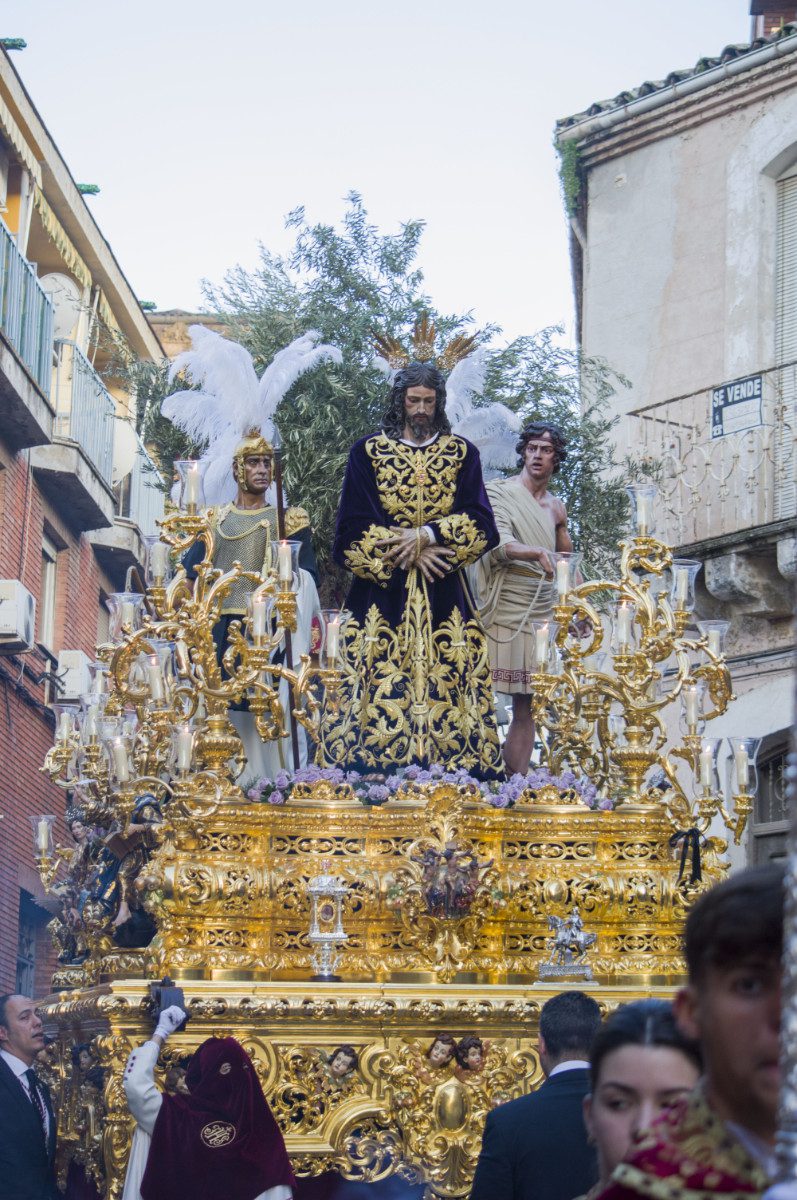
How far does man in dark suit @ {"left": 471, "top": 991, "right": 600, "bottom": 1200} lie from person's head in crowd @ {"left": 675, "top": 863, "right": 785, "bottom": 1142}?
9.42 ft

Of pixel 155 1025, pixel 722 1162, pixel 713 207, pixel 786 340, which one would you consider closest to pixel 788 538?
pixel 786 340

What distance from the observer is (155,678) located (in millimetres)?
8008

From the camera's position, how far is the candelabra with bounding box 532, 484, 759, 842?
793 cm

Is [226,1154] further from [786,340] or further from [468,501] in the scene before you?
[786,340]

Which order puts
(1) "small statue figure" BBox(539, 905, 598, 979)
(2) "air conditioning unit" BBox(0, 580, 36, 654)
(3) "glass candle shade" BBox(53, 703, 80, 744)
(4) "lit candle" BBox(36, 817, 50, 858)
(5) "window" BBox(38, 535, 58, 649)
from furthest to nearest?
1. (5) "window" BBox(38, 535, 58, 649)
2. (2) "air conditioning unit" BBox(0, 580, 36, 654)
3. (4) "lit candle" BBox(36, 817, 50, 858)
4. (3) "glass candle shade" BBox(53, 703, 80, 744)
5. (1) "small statue figure" BBox(539, 905, 598, 979)

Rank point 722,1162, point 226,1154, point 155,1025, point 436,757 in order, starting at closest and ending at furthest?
point 722,1162, point 226,1154, point 155,1025, point 436,757

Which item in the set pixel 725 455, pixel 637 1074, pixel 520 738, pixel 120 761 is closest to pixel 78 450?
pixel 725 455

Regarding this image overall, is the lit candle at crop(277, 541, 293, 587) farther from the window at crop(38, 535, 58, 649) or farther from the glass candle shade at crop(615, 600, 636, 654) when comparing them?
the window at crop(38, 535, 58, 649)

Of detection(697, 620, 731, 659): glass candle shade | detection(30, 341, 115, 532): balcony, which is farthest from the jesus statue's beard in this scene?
detection(30, 341, 115, 532): balcony

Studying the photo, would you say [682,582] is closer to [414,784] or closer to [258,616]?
[414,784]

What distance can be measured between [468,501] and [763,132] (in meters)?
8.50

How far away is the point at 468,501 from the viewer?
27.8ft

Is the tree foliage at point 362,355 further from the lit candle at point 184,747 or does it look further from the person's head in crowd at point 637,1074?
the person's head in crowd at point 637,1074

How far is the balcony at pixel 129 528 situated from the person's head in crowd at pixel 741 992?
19.2 metres
